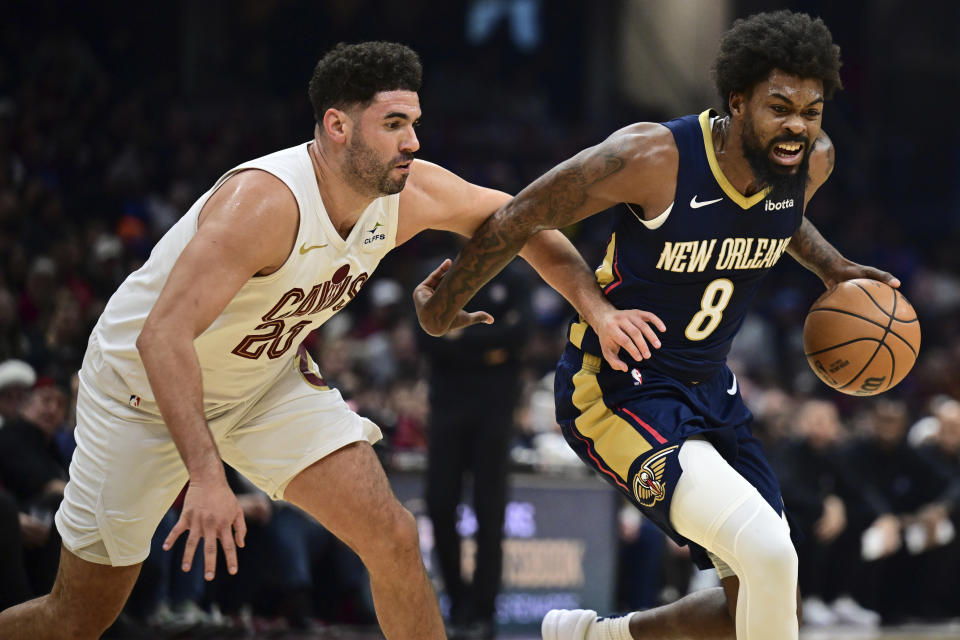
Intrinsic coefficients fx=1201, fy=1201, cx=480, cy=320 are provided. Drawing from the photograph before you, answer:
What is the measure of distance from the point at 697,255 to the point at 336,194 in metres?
1.15

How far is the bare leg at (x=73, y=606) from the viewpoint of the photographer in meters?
3.68

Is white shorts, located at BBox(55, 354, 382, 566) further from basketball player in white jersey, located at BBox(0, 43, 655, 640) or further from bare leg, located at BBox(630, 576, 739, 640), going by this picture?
bare leg, located at BBox(630, 576, 739, 640)

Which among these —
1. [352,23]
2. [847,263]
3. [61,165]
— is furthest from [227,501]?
[352,23]

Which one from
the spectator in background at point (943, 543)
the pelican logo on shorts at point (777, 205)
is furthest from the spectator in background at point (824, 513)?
the pelican logo on shorts at point (777, 205)

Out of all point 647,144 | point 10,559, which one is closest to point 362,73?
point 647,144

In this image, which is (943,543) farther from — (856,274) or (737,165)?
(737,165)

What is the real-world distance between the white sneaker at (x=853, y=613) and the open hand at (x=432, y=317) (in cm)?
569

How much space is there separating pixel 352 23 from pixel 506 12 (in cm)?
238

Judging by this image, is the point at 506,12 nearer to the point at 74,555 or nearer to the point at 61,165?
the point at 61,165

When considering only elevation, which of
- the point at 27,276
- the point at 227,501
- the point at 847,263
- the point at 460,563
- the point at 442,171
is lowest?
the point at 460,563

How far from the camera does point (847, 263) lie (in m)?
4.25

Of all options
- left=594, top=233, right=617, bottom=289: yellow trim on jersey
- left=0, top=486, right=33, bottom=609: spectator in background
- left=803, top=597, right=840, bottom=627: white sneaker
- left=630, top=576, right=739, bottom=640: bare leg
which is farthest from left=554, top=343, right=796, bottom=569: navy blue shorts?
left=803, top=597, right=840, bottom=627: white sneaker

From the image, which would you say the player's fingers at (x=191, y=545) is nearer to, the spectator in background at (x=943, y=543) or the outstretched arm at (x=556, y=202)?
the outstretched arm at (x=556, y=202)

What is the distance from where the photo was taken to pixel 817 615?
8.66 m
